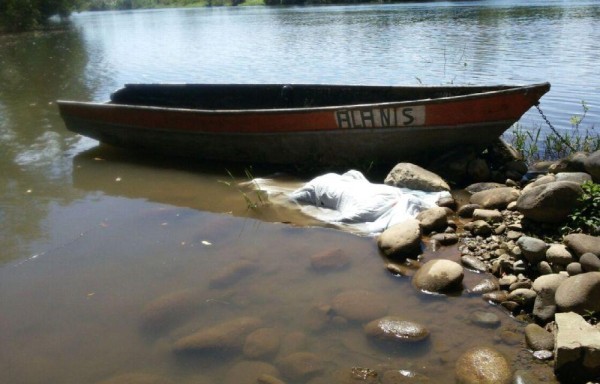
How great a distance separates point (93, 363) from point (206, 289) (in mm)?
1332

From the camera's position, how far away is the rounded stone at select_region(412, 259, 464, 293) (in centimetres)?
508

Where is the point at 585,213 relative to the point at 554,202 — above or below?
below

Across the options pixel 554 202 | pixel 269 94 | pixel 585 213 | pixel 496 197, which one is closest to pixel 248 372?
pixel 554 202

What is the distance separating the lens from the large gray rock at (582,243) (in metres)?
4.77

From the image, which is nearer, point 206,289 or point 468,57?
point 206,289

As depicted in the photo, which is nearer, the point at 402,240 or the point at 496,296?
the point at 496,296

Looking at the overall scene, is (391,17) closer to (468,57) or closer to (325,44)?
(325,44)

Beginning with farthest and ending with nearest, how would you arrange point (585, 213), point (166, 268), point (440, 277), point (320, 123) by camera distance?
point (320, 123) < point (166, 268) < point (585, 213) < point (440, 277)

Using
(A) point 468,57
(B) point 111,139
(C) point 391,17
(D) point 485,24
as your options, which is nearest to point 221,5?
(C) point 391,17

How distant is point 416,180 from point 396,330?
9.55ft

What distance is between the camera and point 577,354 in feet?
12.3

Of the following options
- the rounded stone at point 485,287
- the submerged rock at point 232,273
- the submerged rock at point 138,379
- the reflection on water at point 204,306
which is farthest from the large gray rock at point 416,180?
the submerged rock at point 138,379

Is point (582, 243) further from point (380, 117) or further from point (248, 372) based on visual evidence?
point (380, 117)

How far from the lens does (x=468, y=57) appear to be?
1780 centimetres
